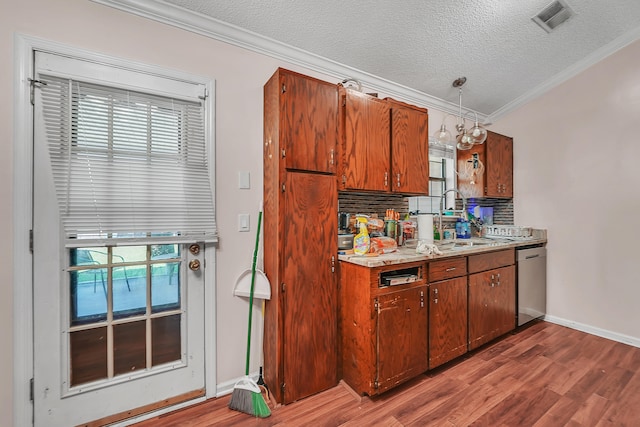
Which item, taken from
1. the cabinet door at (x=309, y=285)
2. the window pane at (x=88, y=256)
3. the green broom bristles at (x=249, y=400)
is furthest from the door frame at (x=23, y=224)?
the cabinet door at (x=309, y=285)

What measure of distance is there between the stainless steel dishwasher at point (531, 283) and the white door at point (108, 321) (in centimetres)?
305

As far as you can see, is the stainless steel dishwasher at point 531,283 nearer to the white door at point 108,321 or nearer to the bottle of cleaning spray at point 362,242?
the bottle of cleaning spray at point 362,242

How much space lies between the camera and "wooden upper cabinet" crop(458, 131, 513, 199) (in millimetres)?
3119

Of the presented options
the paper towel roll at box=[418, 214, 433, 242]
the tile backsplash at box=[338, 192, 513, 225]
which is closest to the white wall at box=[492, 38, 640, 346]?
the tile backsplash at box=[338, 192, 513, 225]

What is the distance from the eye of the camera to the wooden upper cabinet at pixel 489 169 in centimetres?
312

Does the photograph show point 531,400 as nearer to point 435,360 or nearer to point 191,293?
point 435,360

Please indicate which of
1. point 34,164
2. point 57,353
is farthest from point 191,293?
point 34,164

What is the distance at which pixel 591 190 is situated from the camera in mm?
2766

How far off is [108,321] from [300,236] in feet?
4.10

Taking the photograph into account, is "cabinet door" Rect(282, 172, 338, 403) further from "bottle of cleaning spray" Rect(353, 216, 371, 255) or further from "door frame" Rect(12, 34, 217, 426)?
"door frame" Rect(12, 34, 217, 426)

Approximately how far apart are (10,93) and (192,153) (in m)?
0.87

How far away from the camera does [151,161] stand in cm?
162

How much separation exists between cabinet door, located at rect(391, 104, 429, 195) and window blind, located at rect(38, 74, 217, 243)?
149 cm

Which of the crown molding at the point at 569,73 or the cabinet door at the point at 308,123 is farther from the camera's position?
the crown molding at the point at 569,73
